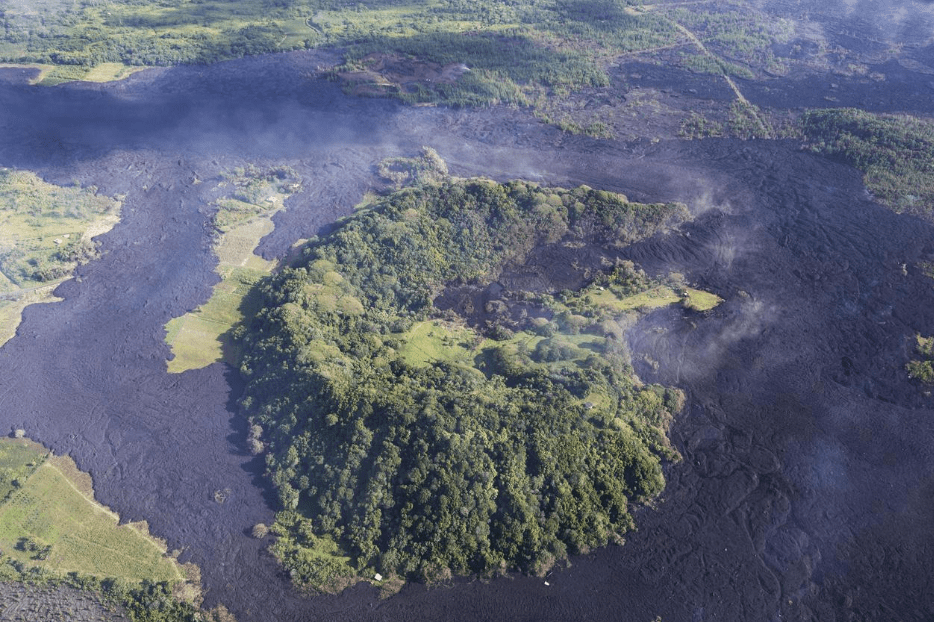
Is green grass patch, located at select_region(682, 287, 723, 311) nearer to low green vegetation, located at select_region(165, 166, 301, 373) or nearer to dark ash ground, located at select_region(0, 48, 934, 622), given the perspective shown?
dark ash ground, located at select_region(0, 48, 934, 622)

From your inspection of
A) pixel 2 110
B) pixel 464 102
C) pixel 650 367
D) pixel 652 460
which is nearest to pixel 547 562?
pixel 652 460

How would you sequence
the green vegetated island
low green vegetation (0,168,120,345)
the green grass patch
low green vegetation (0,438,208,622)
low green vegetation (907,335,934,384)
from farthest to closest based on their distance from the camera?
1. low green vegetation (0,168,120,345)
2. the green grass patch
3. low green vegetation (907,335,934,384)
4. the green vegetated island
5. low green vegetation (0,438,208,622)

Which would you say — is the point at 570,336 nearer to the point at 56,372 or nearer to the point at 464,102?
the point at 56,372

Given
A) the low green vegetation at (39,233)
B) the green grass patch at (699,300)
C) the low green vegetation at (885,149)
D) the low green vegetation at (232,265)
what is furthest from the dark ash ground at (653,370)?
the low green vegetation at (885,149)

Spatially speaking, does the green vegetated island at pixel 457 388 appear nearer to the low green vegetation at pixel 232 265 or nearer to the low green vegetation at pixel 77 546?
the low green vegetation at pixel 232 265

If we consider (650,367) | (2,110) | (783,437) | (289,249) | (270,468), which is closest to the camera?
(270,468)

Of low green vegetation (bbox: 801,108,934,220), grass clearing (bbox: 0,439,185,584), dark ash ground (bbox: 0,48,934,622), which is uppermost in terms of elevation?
low green vegetation (bbox: 801,108,934,220)

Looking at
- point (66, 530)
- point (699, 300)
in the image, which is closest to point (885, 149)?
point (699, 300)

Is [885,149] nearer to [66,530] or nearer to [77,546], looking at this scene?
[77,546]

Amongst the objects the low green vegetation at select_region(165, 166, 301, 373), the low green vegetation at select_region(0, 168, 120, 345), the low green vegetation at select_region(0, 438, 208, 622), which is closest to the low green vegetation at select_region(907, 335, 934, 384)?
the low green vegetation at select_region(0, 438, 208, 622)
